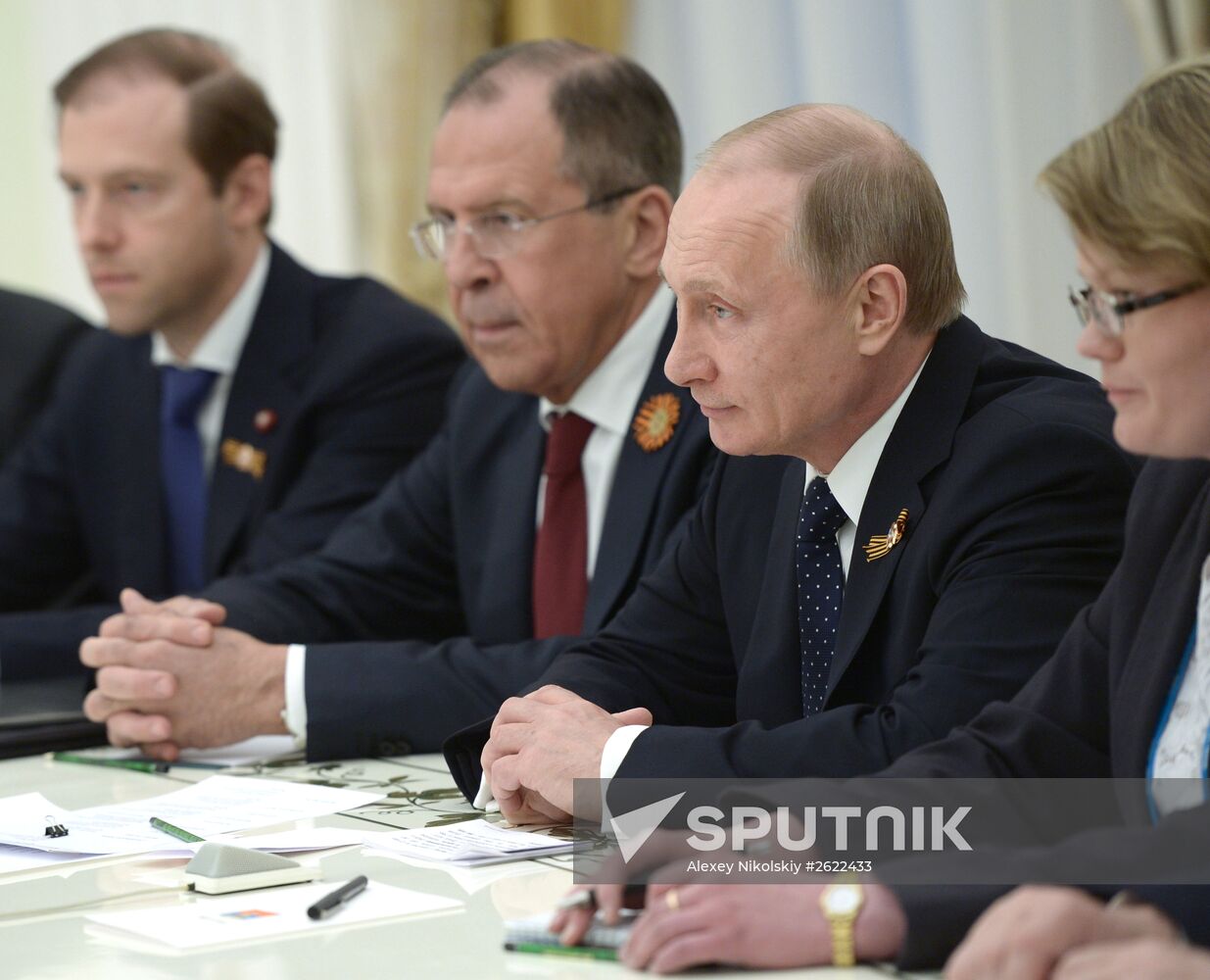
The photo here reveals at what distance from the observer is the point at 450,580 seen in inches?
127

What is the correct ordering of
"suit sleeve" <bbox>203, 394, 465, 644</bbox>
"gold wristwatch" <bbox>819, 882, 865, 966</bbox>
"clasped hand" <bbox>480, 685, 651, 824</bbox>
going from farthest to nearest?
"suit sleeve" <bbox>203, 394, 465, 644</bbox>
"clasped hand" <bbox>480, 685, 651, 824</bbox>
"gold wristwatch" <bbox>819, 882, 865, 966</bbox>

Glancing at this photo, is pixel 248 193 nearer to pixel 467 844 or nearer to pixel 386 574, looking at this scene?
pixel 386 574

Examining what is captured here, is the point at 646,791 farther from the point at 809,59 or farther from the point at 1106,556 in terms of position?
the point at 809,59

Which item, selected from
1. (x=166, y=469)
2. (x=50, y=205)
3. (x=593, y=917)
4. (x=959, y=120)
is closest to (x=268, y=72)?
(x=50, y=205)

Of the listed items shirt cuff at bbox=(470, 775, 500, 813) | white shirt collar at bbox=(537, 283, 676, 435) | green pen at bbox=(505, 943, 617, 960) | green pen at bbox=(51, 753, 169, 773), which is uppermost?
white shirt collar at bbox=(537, 283, 676, 435)

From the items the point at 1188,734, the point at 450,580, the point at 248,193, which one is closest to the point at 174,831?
the point at 1188,734

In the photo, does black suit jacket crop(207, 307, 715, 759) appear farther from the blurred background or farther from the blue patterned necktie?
the blurred background

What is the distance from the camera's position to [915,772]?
168 centimetres

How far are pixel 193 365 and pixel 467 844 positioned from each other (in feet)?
6.81

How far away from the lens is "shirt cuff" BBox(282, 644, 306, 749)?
2.57 metres

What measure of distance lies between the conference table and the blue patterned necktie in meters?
1.63

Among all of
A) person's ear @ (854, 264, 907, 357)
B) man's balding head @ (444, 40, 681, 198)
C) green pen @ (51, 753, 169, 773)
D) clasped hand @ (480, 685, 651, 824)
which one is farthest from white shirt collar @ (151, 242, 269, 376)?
person's ear @ (854, 264, 907, 357)

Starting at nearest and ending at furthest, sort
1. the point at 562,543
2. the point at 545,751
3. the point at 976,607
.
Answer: the point at 976,607, the point at 545,751, the point at 562,543

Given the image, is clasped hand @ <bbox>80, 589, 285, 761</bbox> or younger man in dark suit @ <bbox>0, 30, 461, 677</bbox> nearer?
clasped hand @ <bbox>80, 589, 285, 761</bbox>
